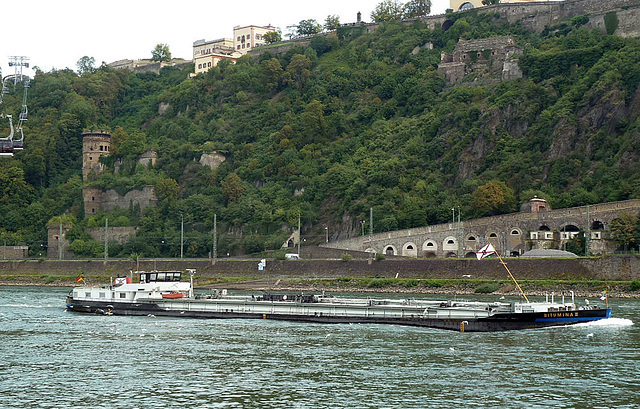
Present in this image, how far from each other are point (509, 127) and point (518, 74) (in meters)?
12.0

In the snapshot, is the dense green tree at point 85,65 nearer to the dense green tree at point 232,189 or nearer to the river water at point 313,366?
the dense green tree at point 232,189

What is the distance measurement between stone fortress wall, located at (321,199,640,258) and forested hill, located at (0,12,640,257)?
7.55 feet

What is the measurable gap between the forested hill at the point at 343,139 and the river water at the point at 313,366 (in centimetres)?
4661

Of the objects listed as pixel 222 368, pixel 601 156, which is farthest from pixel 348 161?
pixel 222 368

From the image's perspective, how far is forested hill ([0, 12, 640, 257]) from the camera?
9638cm

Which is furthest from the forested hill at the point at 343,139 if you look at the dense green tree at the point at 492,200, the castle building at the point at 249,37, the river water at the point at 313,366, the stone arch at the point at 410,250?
the river water at the point at 313,366

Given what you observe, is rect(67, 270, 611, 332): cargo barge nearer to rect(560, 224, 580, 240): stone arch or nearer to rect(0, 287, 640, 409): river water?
rect(0, 287, 640, 409): river water

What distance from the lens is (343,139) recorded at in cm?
A: 12156

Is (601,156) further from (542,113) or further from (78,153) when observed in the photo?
(78,153)

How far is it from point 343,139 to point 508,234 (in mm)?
39549

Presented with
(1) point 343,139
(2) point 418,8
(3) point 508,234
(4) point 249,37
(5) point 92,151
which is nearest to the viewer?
(3) point 508,234

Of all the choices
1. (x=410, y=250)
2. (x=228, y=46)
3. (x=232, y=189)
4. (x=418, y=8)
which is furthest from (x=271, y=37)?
(x=410, y=250)

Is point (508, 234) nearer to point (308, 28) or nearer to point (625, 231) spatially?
point (625, 231)

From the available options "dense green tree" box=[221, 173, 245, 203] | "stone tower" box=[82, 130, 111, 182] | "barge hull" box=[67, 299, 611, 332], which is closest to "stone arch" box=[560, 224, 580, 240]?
"barge hull" box=[67, 299, 611, 332]
